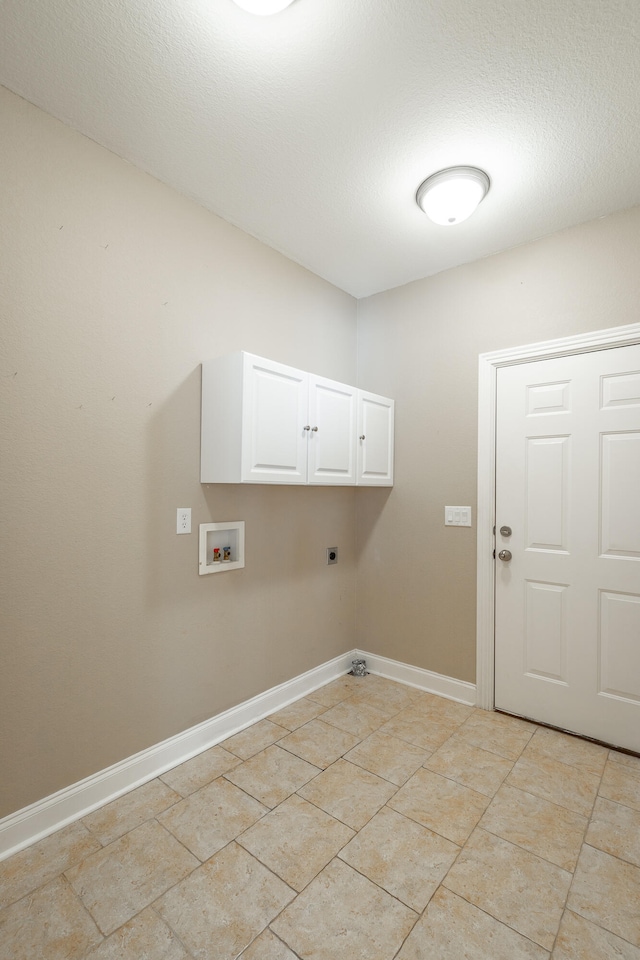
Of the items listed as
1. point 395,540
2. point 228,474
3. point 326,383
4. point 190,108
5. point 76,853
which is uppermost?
point 190,108

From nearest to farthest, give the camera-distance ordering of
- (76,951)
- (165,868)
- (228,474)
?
(76,951)
(165,868)
(228,474)

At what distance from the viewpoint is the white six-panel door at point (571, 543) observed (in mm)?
2238

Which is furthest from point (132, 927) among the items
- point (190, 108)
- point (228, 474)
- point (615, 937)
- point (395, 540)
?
point (190, 108)

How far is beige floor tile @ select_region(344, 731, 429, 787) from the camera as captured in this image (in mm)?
2051

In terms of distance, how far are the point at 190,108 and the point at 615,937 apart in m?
3.07

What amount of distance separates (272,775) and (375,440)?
1.91 meters

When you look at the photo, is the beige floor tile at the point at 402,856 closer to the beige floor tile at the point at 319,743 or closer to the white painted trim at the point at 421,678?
the beige floor tile at the point at 319,743

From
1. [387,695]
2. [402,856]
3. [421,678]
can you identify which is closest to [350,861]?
[402,856]

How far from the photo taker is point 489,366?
2.68 meters

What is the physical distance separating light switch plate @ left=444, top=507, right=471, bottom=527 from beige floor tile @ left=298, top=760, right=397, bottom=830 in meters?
1.44

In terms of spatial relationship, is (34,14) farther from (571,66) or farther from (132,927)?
(132,927)

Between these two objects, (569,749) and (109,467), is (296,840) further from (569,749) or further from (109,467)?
(109,467)

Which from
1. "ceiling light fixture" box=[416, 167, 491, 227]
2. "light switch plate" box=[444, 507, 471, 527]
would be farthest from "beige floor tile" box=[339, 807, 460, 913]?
"ceiling light fixture" box=[416, 167, 491, 227]

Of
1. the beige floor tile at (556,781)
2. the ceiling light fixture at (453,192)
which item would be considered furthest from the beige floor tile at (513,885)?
the ceiling light fixture at (453,192)
